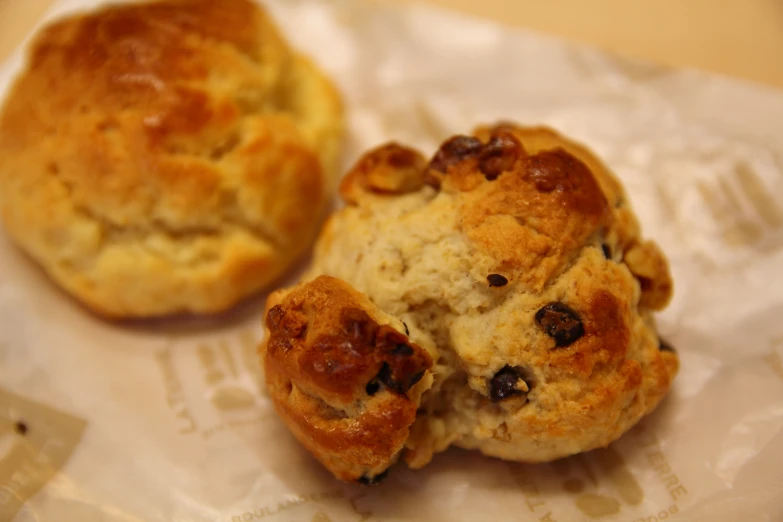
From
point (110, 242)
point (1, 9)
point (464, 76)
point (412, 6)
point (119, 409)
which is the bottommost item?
point (119, 409)

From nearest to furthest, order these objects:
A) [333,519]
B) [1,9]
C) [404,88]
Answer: [333,519]
[404,88]
[1,9]

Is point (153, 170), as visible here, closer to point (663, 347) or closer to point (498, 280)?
point (498, 280)

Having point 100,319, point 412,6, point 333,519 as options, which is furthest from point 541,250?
point 412,6

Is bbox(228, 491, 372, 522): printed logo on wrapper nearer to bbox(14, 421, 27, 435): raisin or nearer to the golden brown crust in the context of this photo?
the golden brown crust

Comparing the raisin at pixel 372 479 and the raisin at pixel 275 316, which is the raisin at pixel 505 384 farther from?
the raisin at pixel 275 316

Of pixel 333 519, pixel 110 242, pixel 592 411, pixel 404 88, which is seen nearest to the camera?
pixel 592 411

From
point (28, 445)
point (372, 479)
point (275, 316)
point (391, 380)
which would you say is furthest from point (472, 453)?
point (28, 445)

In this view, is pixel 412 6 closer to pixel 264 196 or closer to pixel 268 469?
pixel 264 196
